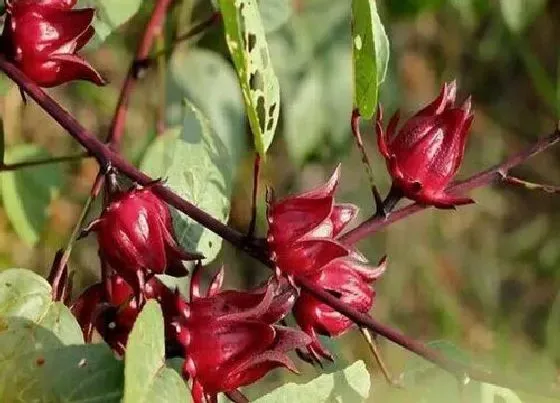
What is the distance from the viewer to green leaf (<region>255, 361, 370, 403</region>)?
677 millimetres

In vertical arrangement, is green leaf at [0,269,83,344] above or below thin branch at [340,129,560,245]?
above

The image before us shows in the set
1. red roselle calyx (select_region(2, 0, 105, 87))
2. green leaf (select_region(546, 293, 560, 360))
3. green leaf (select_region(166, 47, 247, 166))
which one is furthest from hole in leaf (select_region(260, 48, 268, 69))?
green leaf (select_region(546, 293, 560, 360))

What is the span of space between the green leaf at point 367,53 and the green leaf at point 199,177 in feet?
0.46

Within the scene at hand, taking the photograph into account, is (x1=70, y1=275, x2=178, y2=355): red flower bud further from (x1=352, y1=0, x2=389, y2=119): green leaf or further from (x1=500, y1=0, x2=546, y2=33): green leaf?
(x1=500, y1=0, x2=546, y2=33): green leaf

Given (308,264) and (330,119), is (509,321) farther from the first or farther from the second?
(308,264)

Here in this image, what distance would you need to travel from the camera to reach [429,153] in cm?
76

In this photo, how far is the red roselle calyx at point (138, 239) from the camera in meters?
0.70

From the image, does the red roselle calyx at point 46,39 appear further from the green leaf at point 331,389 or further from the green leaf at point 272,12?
the green leaf at point 272,12

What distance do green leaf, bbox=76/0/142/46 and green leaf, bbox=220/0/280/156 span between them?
0.63 feet

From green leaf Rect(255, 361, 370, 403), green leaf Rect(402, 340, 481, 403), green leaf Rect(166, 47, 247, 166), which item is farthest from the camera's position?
green leaf Rect(166, 47, 247, 166)

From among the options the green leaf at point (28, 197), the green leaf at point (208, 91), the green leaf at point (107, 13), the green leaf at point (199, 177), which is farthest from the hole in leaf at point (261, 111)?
the green leaf at point (208, 91)

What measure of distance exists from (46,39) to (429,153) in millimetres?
243

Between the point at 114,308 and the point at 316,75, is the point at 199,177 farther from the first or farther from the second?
the point at 316,75

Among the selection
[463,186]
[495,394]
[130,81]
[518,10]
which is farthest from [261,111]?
[518,10]
